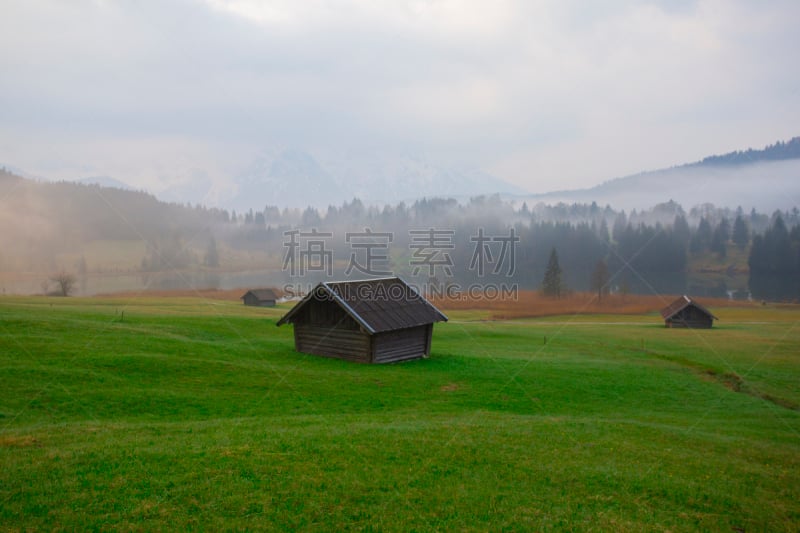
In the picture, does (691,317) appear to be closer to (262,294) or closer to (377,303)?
(377,303)

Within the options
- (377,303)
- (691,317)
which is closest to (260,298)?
(691,317)

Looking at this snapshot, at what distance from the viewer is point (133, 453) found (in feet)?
44.6

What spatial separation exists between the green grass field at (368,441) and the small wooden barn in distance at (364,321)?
1506mm

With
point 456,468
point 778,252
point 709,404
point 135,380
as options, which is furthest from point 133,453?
point 778,252

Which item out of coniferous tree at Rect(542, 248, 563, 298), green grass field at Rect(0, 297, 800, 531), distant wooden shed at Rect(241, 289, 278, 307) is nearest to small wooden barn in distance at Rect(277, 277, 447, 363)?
green grass field at Rect(0, 297, 800, 531)

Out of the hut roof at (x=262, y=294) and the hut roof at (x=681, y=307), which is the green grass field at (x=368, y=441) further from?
the hut roof at (x=262, y=294)

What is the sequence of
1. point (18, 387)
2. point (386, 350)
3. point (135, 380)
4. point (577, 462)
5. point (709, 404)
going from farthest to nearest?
point (386, 350), point (709, 404), point (135, 380), point (18, 387), point (577, 462)

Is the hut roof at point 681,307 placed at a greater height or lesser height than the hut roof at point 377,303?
lesser

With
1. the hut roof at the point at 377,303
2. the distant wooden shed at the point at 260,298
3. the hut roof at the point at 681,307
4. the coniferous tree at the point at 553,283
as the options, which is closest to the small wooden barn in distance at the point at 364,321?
the hut roof at the point at 377,303

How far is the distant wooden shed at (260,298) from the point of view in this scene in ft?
352

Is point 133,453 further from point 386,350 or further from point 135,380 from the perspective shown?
point 386,350

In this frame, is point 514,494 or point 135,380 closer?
point 514,494

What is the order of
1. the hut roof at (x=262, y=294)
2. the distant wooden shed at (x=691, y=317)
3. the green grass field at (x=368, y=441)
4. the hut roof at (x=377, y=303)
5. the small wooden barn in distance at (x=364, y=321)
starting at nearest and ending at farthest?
1. the green grass field at (x=368, y=441)
2. the hut roof at (x=377, y=303)
3. the small wooden barn in distance at (x=364, y=321)
4. the distant wooden shed at (x=691, y=317)
5. the hut roof at (x=262, y=294)

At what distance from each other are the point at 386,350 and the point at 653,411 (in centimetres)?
1470
